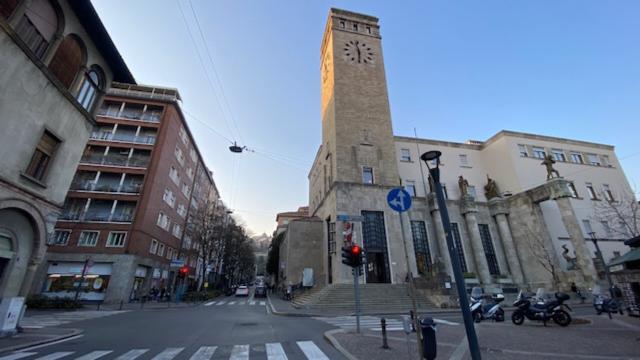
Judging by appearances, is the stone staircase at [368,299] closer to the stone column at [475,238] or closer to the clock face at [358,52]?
the stone column at [475,238]

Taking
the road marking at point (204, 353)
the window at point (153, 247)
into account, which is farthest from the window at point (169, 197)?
the road marking at point (204, 353)

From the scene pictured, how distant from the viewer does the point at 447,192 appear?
32.7 meters

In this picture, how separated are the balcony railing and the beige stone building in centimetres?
2050

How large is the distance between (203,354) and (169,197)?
3068 centimetres

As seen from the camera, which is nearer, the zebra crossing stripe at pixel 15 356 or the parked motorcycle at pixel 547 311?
the zebra crossing stripe at pixel 15 356

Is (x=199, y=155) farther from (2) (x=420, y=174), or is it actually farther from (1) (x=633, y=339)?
(1) (x=633, y=339)

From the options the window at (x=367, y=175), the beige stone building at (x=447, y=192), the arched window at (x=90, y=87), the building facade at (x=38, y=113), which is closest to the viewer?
the building facade at (x=38, y=113)

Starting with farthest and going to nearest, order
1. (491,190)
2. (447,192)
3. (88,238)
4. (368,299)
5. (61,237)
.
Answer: (491,190)
(447,192)
(88,238)
(61,237)
(368,299)

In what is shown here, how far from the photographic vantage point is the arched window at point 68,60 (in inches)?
436

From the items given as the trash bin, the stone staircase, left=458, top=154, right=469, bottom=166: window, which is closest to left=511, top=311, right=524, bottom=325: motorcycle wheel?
the stone staircase

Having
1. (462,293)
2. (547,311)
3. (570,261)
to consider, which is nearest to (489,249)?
(570,261)

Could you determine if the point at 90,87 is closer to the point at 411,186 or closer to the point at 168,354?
the point at 168,354

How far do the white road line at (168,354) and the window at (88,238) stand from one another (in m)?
24.5

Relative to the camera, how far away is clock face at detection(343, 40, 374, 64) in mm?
35281
